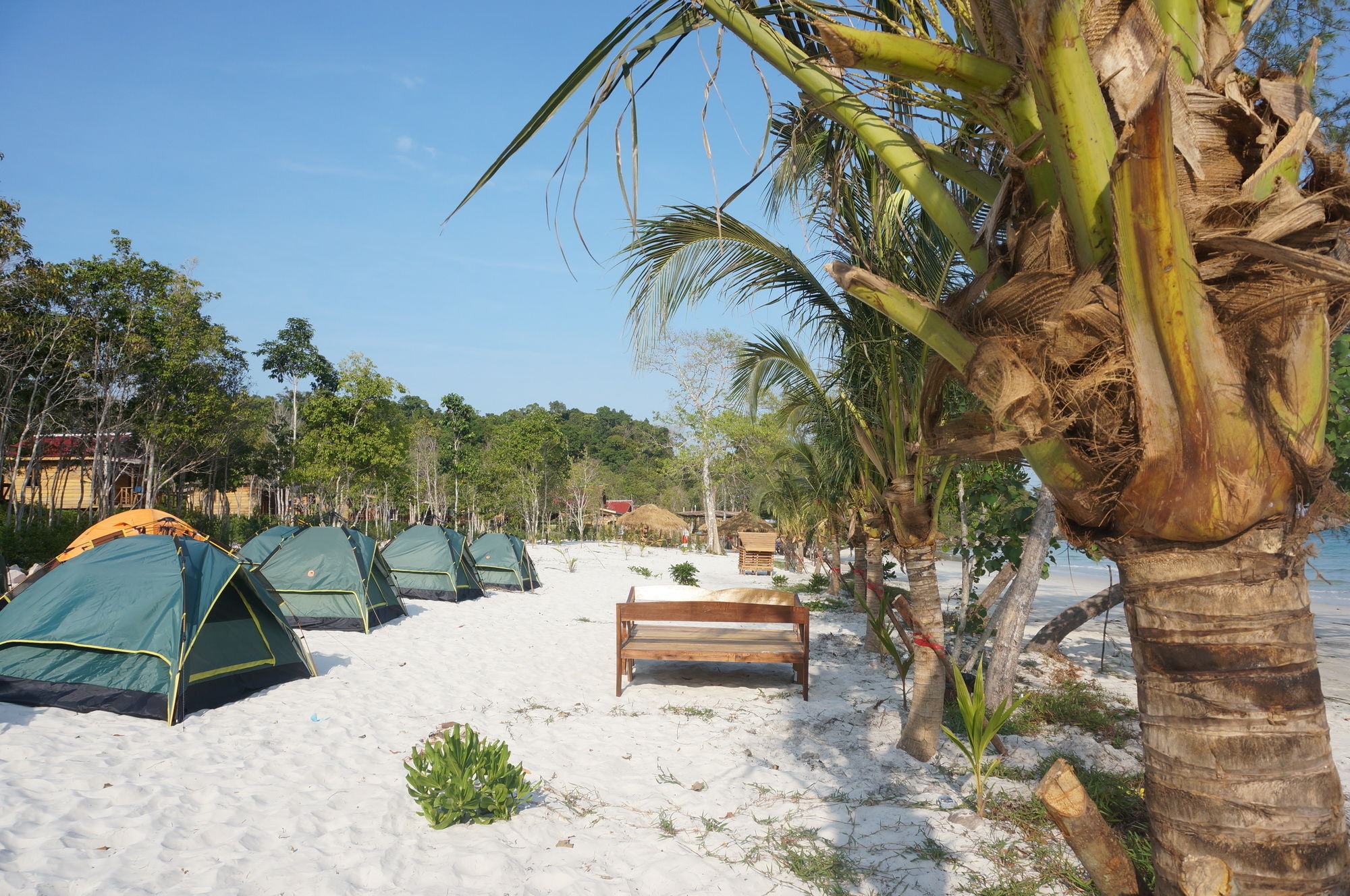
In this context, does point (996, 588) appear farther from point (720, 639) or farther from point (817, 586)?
point (817, 586)

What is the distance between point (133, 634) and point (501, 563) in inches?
362

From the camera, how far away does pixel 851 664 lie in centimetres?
823

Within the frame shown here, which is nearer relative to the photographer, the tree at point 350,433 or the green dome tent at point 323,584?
the green dome tent at point 323,584

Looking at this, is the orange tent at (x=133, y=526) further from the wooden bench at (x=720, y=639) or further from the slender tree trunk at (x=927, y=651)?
the slender tree trunk at (x=927, y=651)

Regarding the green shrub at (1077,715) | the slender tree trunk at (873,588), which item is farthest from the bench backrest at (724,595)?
the green shrub at (1077,715)

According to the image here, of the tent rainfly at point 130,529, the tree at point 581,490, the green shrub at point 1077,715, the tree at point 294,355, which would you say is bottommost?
the green shrub at point 1077,715

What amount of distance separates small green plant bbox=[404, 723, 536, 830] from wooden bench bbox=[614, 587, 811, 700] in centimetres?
Answer: 274

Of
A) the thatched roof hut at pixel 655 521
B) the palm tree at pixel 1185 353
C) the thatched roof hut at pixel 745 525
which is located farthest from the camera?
the thatched roof hut at pixel 655 521

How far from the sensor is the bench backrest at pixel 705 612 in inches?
272

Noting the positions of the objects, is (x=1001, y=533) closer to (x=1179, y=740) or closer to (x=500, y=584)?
(x=1179, y=740)

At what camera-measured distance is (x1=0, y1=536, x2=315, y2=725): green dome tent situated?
5.35 metres

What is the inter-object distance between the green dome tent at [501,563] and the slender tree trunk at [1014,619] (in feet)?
35.3

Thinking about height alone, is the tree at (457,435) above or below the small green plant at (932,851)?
above

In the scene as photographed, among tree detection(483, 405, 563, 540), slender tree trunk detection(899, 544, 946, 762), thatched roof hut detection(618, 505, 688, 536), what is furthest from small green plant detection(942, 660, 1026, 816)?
thatched roof hut detection(618, 505, 688, 536)
